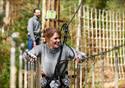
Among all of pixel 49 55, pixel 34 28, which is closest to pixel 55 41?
pixel 49 55

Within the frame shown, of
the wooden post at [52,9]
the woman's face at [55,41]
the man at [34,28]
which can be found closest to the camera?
the woman's face at [55,41]

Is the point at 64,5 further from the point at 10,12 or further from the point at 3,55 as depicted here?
the point at 3,55

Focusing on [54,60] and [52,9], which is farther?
[52,9]

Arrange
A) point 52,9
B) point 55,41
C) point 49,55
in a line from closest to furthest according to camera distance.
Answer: point 55,41 < point 49,55 < point 52,9

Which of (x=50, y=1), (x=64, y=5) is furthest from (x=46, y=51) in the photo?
(x=64, y=5)

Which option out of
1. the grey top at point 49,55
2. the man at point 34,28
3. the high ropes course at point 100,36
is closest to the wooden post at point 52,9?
the man at point 34,28

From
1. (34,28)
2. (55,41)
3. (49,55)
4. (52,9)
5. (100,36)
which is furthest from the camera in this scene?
(100,36)

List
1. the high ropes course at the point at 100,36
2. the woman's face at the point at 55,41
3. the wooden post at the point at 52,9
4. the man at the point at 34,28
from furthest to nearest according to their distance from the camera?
the high ropes course at the point at 100,36 → the man at the point at 34,28 → the wooden post at the point at 52,9 → the woman's face at the point at 55,41

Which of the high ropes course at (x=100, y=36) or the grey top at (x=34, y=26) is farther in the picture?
the high ropes course at (x=100, y=36)

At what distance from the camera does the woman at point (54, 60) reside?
15.7ft

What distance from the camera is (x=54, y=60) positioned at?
15.8 ft

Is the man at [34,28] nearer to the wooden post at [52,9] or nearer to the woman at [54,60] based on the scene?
the wooden post at [52,9]

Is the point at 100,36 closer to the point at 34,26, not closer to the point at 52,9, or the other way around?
the point at 34,26

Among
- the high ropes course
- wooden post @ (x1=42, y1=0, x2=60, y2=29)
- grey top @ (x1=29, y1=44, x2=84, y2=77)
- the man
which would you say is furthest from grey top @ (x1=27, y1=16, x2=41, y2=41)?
grey top @ (x1=29, y1=44, x2=84, y2=77)
